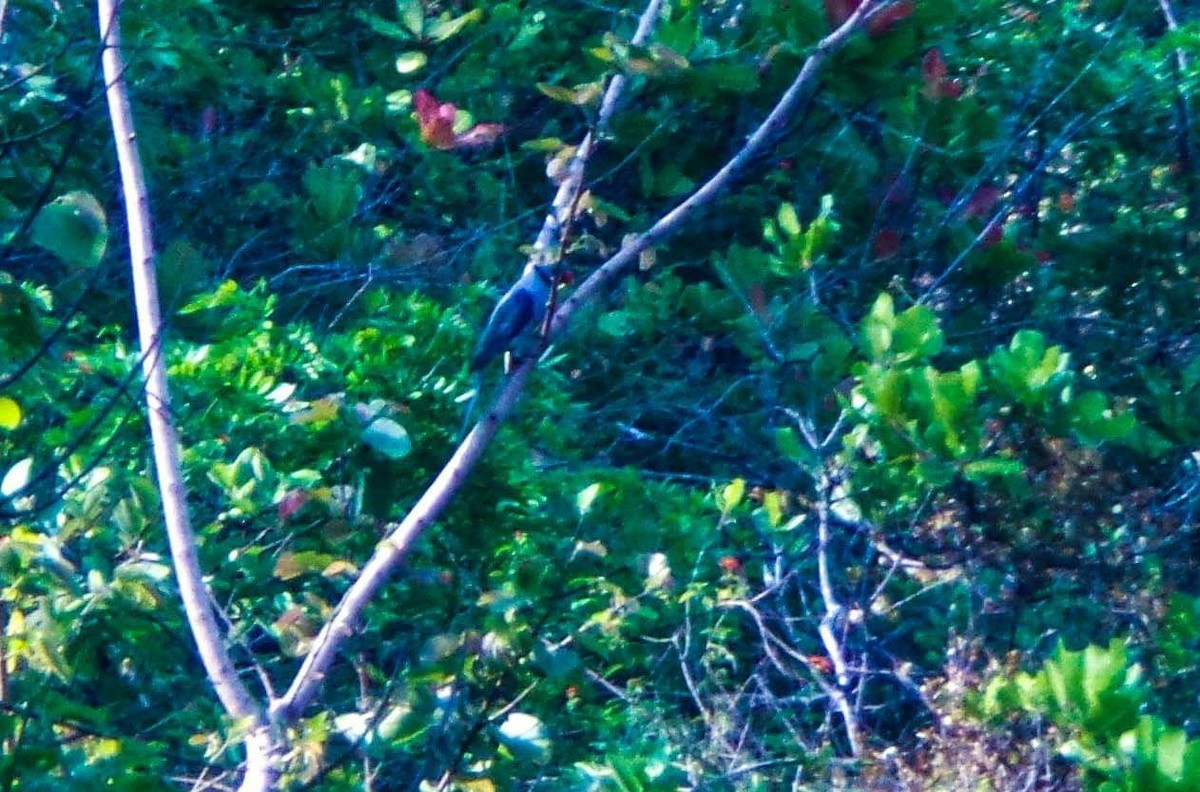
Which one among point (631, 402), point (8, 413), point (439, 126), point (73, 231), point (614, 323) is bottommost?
point (631, 402)

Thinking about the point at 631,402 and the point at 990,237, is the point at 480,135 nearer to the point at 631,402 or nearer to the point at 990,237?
the point at 631,402

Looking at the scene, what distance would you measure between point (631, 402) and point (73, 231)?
8.30ft

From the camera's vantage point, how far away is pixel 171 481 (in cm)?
224

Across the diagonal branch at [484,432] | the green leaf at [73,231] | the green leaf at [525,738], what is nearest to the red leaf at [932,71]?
the diagonal branch at [484,432]

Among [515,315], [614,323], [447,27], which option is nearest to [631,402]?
[614,323]

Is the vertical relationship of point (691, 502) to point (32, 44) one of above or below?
below

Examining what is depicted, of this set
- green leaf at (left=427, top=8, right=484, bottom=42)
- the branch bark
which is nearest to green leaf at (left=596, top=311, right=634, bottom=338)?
green leaf at (left=427, top=8, right=484, bottom=42)

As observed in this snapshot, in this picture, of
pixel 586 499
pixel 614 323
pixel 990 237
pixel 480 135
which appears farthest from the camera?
pixel 990 237

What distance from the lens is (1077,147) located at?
4719mm

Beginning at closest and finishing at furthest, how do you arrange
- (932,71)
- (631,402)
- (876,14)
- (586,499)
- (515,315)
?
(586,499), (876,14), (515,315), (932,71), (631,402)

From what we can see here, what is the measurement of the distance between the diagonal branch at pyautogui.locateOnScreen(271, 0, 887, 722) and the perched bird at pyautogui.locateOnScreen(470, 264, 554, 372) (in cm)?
25

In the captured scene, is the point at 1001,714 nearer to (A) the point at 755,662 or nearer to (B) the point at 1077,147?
(A) the point at 755,662

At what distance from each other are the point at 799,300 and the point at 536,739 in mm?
1706

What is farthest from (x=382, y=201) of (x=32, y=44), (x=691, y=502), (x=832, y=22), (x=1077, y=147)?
(x=1077, y=147)
